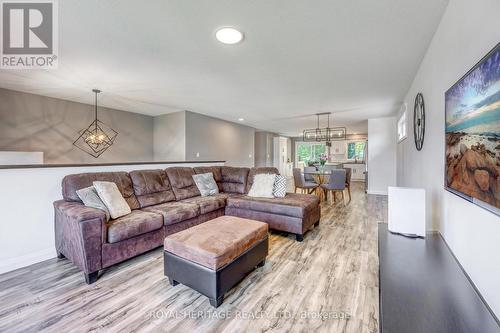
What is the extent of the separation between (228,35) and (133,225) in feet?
7.30

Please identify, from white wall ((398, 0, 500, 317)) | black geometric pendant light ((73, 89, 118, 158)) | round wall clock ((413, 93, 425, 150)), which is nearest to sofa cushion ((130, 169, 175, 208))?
black geometric pendant light ((73, 89, 118, 158))

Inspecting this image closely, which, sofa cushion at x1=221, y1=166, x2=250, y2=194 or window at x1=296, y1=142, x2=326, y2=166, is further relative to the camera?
window at x1=296, y1=142, x2=326, y2=166

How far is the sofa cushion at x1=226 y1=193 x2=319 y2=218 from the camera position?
120 inches

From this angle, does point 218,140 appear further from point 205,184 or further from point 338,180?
point 338,180

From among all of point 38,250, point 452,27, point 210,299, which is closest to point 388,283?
point 210,299

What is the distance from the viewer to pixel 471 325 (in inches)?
33.9

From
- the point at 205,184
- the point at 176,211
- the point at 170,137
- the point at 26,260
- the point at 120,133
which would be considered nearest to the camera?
the point at 26,260

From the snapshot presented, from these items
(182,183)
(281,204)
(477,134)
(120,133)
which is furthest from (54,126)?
(477,134)

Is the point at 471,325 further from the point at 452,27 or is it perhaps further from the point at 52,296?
the point at 52,296

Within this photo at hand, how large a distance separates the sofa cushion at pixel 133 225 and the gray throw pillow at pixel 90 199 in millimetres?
214

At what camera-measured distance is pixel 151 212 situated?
2725 millimetres

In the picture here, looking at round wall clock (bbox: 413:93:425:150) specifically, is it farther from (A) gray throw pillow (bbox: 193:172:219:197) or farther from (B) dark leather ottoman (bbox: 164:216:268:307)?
(A) gray throw pillow (bbox: 193:172:219:197)

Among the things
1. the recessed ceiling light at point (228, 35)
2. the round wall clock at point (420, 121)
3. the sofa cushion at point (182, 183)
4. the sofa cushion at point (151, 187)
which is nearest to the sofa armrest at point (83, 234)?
the sofa cushion at point (151, 187)

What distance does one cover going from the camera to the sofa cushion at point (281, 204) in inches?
120
